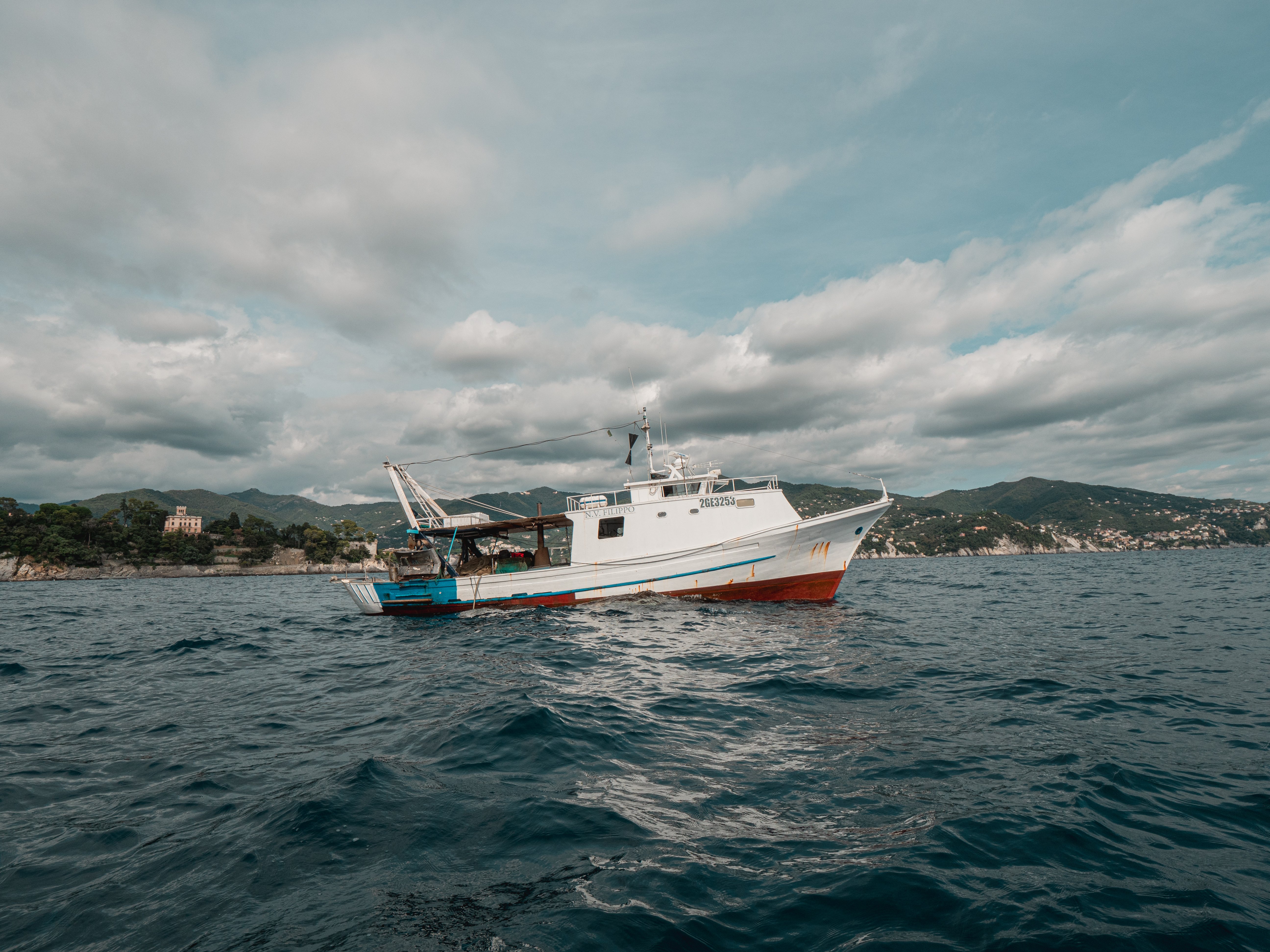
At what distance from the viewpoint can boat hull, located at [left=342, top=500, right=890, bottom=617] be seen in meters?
20.5

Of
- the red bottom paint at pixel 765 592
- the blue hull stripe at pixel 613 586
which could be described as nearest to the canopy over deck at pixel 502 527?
the blue hull stripe at pixel 613 586

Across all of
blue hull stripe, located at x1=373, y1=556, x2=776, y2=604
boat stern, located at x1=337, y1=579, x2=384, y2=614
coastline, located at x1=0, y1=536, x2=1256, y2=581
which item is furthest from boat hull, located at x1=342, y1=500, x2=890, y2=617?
coastline, located at x1=0, y1=536, x2=1256, y2=581

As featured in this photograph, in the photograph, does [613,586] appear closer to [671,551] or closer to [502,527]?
[671,551]

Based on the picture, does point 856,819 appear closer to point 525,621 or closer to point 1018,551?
point 525,621

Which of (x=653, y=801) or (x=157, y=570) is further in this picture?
(x=157, y=570)

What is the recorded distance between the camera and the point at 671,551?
71.1 ft

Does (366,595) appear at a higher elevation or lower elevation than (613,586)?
lower

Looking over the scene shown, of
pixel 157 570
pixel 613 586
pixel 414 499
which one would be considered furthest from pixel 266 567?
pixel 613 586

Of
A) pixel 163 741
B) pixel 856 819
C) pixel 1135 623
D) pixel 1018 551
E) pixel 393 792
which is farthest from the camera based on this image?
pixel 1018 551

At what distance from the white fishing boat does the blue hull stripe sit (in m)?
0.04

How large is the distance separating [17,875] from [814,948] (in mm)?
6305

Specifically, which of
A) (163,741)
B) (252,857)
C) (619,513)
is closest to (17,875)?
(252,857)

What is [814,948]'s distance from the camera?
10.7ft

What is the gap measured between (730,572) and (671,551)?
2524mm
